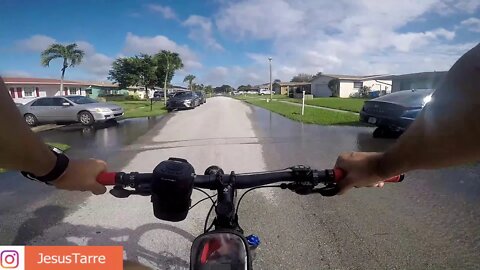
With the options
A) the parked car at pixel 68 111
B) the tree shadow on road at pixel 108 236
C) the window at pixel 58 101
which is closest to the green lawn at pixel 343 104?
the parked car at pixel 68 111

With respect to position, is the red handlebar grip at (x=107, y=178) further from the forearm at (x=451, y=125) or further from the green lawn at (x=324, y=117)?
the green lawn at (x=324, y=117)

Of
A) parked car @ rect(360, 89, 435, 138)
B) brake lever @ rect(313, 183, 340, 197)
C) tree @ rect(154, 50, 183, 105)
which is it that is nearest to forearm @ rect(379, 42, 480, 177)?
brake lever @ rect(313, 183, 340, 197)

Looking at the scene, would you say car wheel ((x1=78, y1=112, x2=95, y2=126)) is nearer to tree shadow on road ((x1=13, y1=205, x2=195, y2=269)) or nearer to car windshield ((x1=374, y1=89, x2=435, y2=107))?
tree shadow on road ((x1=13, y1=205, x2=195, y2=269))

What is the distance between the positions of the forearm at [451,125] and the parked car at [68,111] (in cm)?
1447

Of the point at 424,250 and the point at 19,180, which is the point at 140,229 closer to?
the point at 424,250

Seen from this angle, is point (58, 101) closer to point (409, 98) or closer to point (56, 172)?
point (409, 98)

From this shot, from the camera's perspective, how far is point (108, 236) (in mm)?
3275

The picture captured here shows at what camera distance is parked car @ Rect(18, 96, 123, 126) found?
14.0 meters

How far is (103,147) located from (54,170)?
7.69 metres

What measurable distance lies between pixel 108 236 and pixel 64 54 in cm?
4083

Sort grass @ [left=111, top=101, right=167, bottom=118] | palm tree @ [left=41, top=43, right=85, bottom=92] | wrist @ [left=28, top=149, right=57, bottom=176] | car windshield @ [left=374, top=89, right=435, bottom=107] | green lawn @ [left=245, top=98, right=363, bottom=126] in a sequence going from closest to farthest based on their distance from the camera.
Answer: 1. wrist @ [left=28, top=149, right=57, bottom=176]
2. car windshield @ [left=374, top=89, right=435, bottom=107]
3. green lawn @ [left=245, top=98, right=363, bottom=126]
4. grass @ [left=111, top=101, right=167, bottom=118]
5. palm tree @ [left=41, top=43, right=85, bottom=92]

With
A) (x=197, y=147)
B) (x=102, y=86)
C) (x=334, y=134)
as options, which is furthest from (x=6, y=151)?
(x=102, y=86)

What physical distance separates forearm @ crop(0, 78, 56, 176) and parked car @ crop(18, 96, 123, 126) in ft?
45.5

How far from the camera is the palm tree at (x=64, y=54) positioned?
3681 cm
